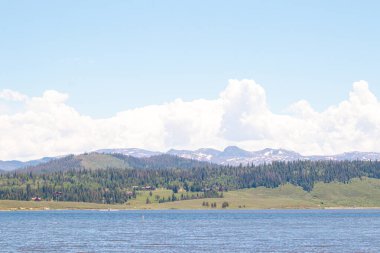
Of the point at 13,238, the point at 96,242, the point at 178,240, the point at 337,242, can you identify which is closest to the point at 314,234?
the point at 337,242

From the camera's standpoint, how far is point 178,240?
488ft

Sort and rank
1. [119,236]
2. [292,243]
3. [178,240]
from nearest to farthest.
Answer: [292,243] < [178,240] < [119,236]

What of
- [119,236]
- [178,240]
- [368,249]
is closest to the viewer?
[368,249]

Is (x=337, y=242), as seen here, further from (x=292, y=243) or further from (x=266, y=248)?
(x=266, y=248)

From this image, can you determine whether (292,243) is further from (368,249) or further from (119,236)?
(119,236)

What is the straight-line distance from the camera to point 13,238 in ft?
511

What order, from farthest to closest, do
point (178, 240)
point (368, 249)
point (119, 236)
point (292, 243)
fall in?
point (119, 236) < point (178, 240) < point (292, 243) < point (368, 249)

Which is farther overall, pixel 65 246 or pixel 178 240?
pixel 178 240

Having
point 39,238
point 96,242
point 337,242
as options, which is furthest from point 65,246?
point 337,242

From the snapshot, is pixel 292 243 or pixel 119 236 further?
pixel 119 236

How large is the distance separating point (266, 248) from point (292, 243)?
12.3m

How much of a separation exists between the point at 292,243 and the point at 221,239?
63.8ft

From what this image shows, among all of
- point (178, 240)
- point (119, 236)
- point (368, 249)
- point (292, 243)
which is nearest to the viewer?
point (368, 249)

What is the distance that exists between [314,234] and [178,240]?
39326 millimetres
